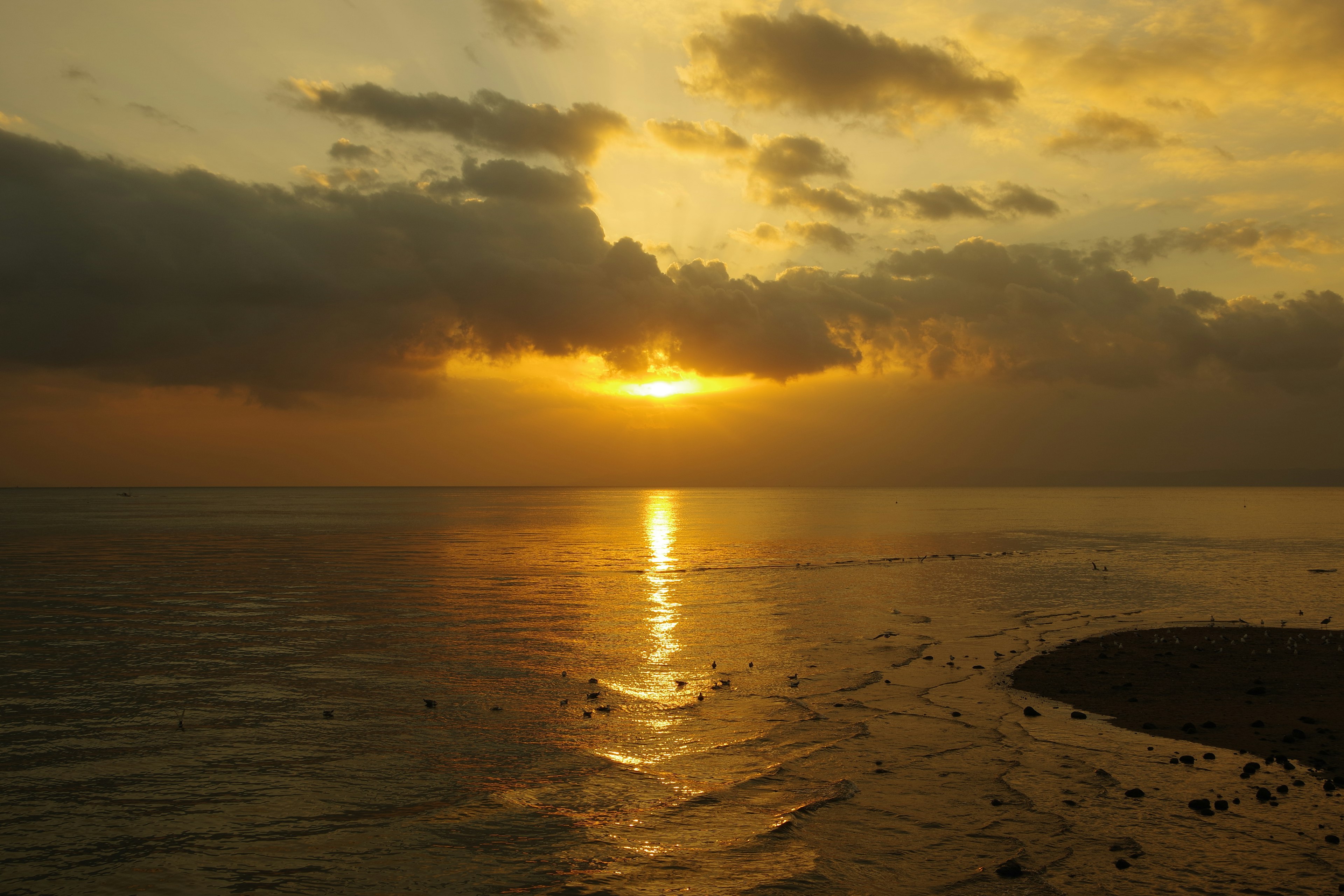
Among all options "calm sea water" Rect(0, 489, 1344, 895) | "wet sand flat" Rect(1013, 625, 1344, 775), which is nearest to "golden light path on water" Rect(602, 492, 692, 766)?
"calm sea water" Rect(0, 489, 1344, 895)

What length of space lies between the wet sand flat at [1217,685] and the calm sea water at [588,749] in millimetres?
1437

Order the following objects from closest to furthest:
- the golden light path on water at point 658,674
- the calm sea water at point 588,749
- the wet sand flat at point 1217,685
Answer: the calm sea water at point 588,749, the golden light path on water at point 658,674, the wet sand flat at point 1217,685

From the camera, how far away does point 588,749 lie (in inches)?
709

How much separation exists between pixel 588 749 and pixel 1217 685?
61.0 feet

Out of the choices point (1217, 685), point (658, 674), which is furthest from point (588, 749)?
point (1217, 685)

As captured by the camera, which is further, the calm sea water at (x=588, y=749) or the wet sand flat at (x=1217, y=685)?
the wet sand flat at (x=1217, y=685)

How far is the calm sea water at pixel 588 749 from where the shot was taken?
40.2 feet

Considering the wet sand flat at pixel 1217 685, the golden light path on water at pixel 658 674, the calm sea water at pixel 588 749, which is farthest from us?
the wet sand flat at pixel 1217 685

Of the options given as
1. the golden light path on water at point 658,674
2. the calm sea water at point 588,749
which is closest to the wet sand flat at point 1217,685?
the calm sea water at point 588,749

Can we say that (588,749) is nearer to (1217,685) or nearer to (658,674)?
(658,674)

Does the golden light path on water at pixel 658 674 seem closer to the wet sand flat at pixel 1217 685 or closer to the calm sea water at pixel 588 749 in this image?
the calm sea water at pixel 588 749

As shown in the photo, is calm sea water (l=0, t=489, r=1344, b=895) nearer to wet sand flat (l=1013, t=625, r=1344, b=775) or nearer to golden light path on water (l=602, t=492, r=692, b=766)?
golden light path on water (l=602, t=492, r=692, b=766)

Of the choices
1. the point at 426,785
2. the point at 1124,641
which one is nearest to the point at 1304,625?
the point at 1124,641

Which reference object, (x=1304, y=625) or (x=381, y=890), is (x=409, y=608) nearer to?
(x=381, y=890)
